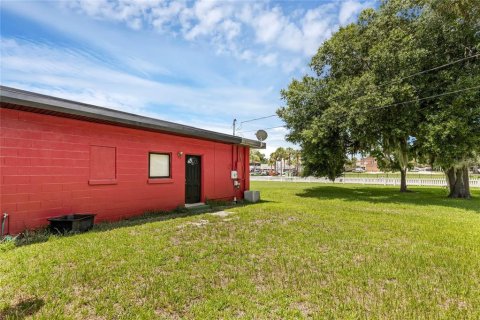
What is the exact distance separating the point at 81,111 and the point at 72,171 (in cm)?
152

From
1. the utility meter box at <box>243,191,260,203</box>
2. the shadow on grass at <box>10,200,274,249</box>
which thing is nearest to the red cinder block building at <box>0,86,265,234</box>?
the shadow on grass at <box>10,200,274,249</box>

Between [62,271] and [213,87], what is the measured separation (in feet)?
44.9

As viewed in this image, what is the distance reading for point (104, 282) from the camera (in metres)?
3.28

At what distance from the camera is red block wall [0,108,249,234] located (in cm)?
530

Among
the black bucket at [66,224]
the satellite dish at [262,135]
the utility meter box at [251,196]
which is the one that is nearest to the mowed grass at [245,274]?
the black bucket at [66,224]

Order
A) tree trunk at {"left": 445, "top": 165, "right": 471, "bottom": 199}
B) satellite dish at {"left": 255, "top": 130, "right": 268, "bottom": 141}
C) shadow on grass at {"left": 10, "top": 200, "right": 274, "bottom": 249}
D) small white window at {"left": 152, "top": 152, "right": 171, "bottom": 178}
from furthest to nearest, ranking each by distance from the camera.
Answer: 1. tree trunk at {"left": 445, "top": 165, "right": 471, "bottom": 199}
2. satellite dish at {"left": 255, "top": 130, "right": 268, "bottom": 141}
3. small white window at {"left": 152, "top": 152, "right": 171, "bottom": 178}
4. shadow on grass at {"left": 10, "top": 200, "right": 274, "bottom": 249}

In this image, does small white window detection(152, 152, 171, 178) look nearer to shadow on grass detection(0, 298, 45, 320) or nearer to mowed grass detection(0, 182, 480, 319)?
mowed grass detection(0, 182, 480, 319)

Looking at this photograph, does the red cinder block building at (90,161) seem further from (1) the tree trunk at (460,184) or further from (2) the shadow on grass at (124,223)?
(1) the tree trunk at (460,184)

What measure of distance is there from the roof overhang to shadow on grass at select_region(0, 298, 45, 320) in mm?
3835

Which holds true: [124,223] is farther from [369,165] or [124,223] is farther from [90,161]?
[369,165]

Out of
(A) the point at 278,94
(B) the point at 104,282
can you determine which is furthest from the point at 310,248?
(A) the point at 278,94

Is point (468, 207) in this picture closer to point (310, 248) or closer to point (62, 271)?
point (310, 248)

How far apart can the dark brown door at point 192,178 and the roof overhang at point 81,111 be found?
110 centimetres

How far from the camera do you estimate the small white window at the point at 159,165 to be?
834cm
